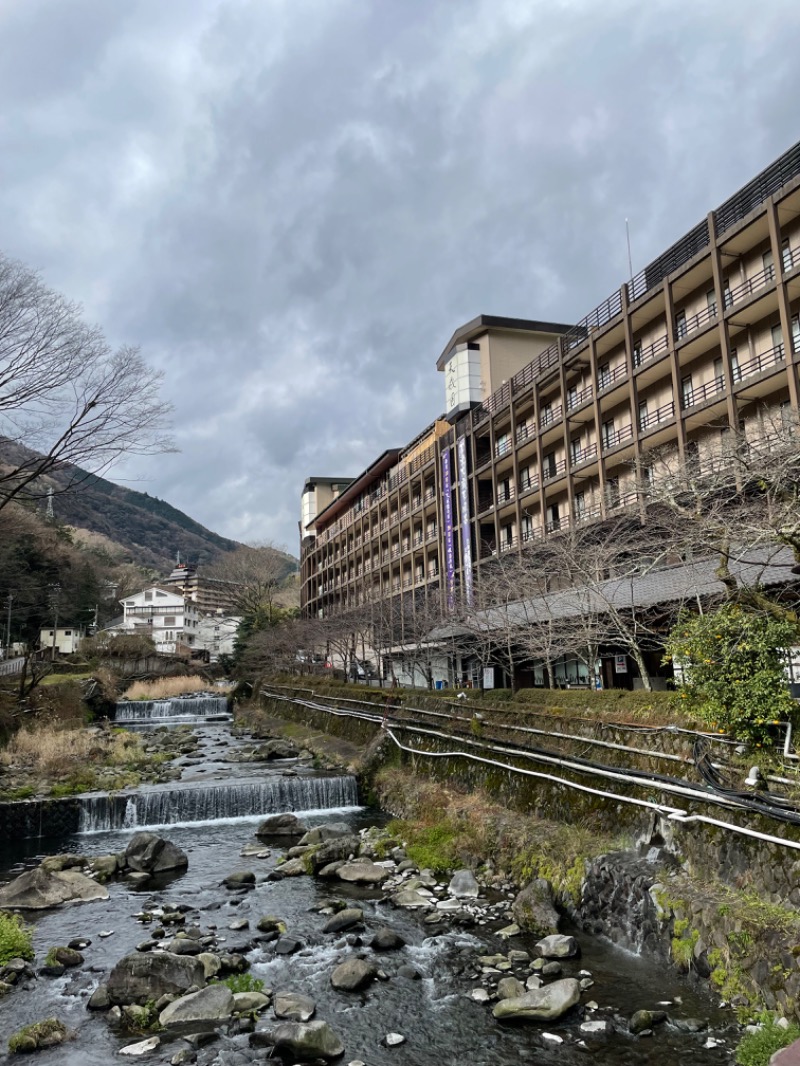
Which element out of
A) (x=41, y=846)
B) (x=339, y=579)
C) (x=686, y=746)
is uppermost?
(x=339, y=579)

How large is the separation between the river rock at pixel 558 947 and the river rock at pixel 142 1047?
486cm

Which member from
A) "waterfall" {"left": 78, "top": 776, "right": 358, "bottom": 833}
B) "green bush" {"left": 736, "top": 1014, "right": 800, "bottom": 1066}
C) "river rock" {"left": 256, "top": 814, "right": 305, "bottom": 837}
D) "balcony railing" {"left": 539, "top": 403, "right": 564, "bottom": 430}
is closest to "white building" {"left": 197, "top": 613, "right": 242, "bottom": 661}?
"balcony railing" {"left": 539, "top": 403, "right": 564, "bottom": 430}

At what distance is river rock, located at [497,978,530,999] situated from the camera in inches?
311

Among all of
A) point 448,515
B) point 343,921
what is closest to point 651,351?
point 448,515

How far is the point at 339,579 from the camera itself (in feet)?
217

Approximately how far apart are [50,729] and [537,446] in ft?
84.9

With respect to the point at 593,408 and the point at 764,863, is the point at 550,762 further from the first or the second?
the point at 593,408

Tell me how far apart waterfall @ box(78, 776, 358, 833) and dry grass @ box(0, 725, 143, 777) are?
4.73 meters

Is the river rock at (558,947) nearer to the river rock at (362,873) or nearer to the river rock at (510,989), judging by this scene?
the river rock at (510,989)

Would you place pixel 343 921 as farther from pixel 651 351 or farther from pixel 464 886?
pixel 651 351

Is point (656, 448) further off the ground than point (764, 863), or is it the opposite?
point (656, 448)

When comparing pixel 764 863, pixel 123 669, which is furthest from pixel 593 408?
pixel 123 669

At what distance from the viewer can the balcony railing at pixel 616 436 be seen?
29.1 meters

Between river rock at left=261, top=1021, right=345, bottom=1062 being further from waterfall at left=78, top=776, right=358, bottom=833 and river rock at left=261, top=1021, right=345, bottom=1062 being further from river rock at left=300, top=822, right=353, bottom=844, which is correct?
waterfall at left=78, top=776, right=358, bottom=833
